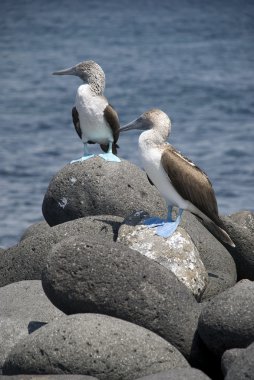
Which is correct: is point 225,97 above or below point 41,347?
below

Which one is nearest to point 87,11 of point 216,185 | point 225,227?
point 216,185

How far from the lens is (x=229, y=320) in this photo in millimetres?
8609

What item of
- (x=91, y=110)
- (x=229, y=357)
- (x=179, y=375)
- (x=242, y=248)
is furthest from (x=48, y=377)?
(x=91, y=110)

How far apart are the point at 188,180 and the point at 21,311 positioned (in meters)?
1.85

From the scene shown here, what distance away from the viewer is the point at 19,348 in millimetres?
8516

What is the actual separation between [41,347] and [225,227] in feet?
9.86

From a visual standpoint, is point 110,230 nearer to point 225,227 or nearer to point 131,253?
point 225,227

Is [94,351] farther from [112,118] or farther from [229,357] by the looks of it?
[112,118]

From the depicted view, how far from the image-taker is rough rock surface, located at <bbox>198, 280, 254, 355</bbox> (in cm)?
857

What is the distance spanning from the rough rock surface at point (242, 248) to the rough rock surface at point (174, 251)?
3.32 feet

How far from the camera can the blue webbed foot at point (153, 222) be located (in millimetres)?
10500

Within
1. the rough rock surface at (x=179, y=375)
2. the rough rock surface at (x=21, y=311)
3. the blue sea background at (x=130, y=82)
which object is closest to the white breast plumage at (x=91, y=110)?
the rough rock surface at (x=21, y=311)

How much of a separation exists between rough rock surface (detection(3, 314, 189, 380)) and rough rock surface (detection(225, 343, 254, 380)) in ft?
2.11

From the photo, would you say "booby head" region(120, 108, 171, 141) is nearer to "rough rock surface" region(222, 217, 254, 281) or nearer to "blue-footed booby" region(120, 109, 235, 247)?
"blue-footed booby" region(120, 109, 235, 247)
